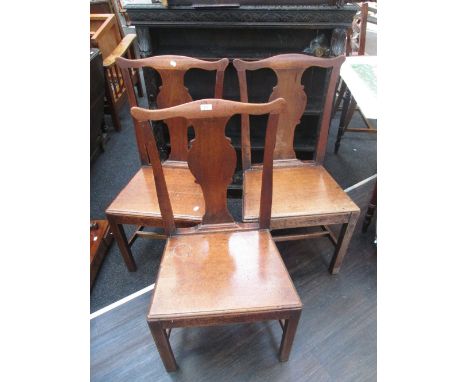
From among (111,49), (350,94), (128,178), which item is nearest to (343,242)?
(350,94)

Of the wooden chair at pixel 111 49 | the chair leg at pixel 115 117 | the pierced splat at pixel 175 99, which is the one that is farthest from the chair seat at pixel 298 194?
the chair leg at pixel 115 117

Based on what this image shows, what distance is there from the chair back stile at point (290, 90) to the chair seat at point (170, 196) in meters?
0.31

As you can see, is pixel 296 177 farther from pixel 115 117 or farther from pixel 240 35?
pixel 115 117

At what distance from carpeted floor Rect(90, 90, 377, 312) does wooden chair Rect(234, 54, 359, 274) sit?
551 mm

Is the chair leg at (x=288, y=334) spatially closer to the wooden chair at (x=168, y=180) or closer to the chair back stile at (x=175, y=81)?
the wooden chair at (x=168, y=180)

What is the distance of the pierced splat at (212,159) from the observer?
93 cm

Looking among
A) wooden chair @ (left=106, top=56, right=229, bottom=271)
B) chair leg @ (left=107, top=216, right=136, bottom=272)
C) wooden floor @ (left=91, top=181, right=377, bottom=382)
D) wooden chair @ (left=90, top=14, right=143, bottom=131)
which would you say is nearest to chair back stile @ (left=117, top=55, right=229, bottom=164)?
wooden chair @ (left=106, top=56, right=229, bottom=271)

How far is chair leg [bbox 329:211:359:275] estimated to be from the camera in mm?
1286

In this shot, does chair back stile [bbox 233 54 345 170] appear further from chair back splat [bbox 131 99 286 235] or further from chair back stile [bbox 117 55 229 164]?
chair back splat [bbox 131 99 286 235]

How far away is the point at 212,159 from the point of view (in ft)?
3.23

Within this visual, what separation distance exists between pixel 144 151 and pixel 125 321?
0.81 meters

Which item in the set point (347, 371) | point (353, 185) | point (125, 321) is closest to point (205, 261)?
point (125, 321)
